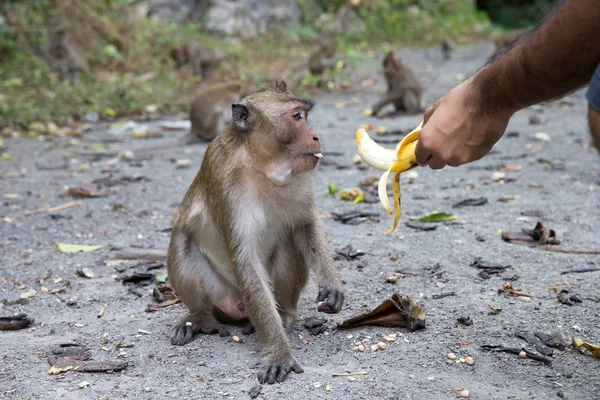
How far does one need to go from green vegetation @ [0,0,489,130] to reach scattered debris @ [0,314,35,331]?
20.4 ft

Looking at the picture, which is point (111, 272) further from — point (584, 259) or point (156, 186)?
point (584, 259)

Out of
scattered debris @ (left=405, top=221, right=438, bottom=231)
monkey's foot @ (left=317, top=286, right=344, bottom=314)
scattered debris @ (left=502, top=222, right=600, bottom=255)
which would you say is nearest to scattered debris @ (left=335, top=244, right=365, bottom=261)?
scattered debris @ (left=405, top=221, right=438, bottom=231)

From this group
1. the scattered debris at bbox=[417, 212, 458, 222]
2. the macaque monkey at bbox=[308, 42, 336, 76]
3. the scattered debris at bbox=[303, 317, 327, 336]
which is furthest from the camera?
the macaque monkey at bbox=[308, 42, 336, 76]

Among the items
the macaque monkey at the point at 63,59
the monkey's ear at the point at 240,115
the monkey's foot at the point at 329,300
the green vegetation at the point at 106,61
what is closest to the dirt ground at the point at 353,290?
the monkey's foot at the point at 329,300

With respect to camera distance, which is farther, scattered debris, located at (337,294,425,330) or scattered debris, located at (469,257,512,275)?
scattered debris, located at (469,257,512,275)

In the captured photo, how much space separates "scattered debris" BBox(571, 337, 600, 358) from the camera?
2.99 m

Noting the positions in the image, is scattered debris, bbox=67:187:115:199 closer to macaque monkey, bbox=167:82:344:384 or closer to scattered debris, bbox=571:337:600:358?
macaque monkey, bbox=167:82:344:384

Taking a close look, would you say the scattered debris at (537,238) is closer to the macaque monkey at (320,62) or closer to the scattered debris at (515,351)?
the scattered debris at (515,351)

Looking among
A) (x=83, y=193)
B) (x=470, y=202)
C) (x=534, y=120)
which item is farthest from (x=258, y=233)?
(x=534, y=120)

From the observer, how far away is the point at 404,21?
1839 cm

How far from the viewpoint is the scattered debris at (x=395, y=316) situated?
10.9ft

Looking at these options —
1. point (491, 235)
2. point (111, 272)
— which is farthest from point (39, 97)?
point (491, 235)

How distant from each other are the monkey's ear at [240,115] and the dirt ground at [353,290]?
0.97 m

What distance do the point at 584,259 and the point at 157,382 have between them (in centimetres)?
248
